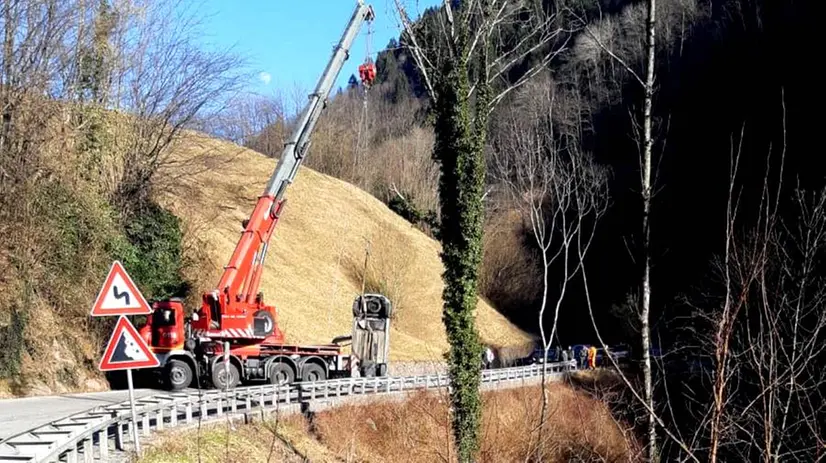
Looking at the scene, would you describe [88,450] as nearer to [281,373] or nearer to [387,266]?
[281,373]

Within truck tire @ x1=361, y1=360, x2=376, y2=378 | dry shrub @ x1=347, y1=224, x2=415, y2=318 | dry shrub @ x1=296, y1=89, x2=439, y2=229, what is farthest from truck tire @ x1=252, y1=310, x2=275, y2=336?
dry shrub @ x1=296, y1=89, x2=439, y2=229

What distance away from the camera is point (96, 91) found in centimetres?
2469

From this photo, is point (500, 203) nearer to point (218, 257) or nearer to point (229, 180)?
point (229, 180)

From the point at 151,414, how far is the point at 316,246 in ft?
96.0

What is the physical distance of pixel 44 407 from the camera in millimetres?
15695

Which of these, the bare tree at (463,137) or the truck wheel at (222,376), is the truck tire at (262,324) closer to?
the truck wheel at (222,376)

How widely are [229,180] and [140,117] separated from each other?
59.8 feet

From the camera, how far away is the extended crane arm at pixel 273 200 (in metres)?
19.8

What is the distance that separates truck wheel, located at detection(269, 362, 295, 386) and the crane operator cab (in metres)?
3.02

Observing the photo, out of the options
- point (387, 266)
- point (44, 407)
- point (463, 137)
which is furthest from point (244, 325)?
point (387, 266)

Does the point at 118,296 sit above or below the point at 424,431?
above

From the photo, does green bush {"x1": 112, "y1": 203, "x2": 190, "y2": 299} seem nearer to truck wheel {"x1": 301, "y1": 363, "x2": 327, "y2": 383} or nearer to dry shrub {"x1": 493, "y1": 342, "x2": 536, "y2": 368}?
truck wheel {"x1": 301, "y1": 363, "x2": 327, "y2": 383}

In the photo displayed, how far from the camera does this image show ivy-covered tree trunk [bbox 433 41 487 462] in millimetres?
14195

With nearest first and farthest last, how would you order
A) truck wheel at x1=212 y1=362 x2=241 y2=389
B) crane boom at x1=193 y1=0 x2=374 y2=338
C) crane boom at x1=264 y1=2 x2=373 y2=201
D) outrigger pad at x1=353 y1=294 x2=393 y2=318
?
truck wheel at x1=212 y1=362 x2=241 y2=389
crane boom at x1=193 y1=0 x2=374 y2=338
crane boom at x1=264 y1=2 x2=373 y2=201
outrigger pad at x1=353 y1=294 x2=393 y2=318
